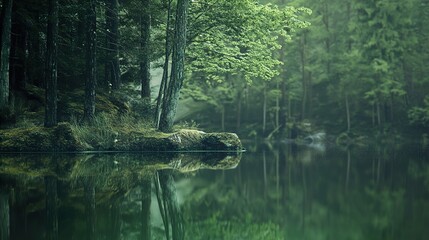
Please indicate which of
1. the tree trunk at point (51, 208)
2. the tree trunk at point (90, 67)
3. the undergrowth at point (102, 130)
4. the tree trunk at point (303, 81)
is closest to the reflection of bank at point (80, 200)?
the tree trunk at point (51, 208)

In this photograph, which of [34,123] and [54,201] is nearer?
[54,201]

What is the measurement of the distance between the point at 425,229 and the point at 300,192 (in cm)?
297

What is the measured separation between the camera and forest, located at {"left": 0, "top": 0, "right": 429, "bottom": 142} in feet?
61.4

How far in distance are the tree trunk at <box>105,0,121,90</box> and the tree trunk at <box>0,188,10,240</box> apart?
14726 millimetres

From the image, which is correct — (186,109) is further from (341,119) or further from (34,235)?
(34,235)

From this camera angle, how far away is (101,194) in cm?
723

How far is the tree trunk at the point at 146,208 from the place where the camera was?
4.86 metres

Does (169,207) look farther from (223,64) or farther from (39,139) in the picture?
(223,64)

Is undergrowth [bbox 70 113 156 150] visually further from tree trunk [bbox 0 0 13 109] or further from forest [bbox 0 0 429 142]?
tree trunk [bbox 0 0 13 109]

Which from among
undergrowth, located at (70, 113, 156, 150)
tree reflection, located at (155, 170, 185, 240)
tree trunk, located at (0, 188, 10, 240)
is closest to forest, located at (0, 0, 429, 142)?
undergrowth, located at (70, 113, 156, 150)

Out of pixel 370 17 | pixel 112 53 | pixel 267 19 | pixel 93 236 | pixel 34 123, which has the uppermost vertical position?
pixel 370 17

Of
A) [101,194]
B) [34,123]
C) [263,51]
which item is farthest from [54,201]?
[263,51]

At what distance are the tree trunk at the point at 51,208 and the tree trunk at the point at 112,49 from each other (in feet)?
43.8

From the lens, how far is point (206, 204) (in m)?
6.65
